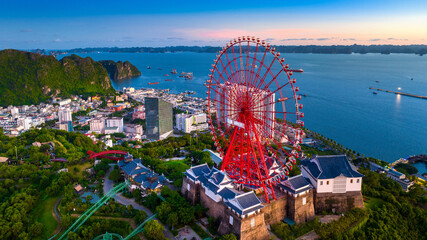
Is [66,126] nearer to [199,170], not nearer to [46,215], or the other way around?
[46,215]

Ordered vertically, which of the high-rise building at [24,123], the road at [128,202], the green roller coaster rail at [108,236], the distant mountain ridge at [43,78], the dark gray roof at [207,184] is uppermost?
the distant mountain ridge at [43,78]

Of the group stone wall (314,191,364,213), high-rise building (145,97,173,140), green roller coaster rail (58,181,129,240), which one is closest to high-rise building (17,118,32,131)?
high-rise building (145,97,173,140)

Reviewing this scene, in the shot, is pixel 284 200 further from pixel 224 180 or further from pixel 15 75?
pixel 15 75

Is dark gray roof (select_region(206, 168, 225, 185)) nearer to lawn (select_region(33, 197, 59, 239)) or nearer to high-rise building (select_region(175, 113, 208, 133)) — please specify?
lawn (select_region(33, 197, 59, 239))

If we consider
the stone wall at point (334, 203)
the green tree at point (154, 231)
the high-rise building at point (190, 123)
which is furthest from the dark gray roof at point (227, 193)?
the high-rise building at point (190, 123)

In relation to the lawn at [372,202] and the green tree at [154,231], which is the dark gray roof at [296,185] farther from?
the green tree at [154,231]

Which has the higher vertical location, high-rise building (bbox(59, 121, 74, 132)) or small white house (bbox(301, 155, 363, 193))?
small white house (bbox(301, 155, 363, 193))

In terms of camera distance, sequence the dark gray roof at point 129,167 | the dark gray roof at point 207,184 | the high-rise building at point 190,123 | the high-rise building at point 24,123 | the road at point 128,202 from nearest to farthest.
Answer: the road at point 128,202 < the dark gray roof at point 207,184 < the dark gray roof at point 129,167 < the high-rise building at point 24,123 < the high-rise building at point 190,123
